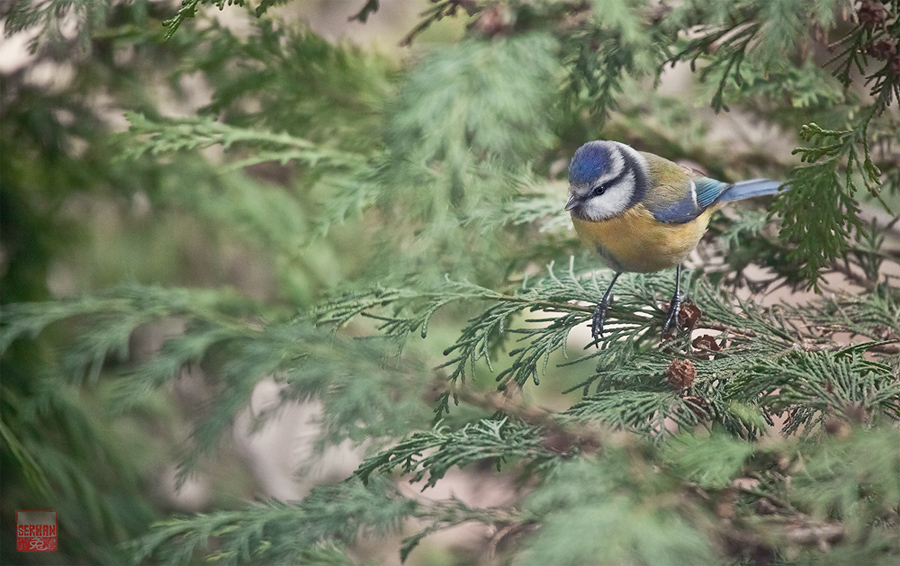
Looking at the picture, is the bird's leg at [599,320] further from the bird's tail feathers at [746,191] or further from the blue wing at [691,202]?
the bird's tail feathers at [746,191]

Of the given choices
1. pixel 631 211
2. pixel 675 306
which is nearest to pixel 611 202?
pixel 631 211

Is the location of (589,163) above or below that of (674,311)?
above

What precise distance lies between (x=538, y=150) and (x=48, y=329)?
126 cm

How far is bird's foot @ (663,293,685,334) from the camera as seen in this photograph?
0.74 meters

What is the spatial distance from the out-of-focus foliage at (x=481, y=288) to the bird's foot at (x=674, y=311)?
0.4 inches

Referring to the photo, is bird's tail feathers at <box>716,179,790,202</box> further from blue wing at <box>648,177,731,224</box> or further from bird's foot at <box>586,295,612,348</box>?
bird's foot at <box>586,295,612,348</box>

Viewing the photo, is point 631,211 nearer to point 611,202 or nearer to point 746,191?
point 611,202

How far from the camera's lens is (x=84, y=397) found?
1.76 metres

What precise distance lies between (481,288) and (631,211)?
201mm

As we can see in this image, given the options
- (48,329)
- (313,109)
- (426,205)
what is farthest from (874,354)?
(48,329)

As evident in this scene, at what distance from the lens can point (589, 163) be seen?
2.42ft

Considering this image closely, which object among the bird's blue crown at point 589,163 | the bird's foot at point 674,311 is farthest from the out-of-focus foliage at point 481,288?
the bird's blue crown at point 589,163

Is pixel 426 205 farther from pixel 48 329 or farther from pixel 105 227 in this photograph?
pixel 105 227

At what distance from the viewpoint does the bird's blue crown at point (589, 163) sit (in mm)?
741
